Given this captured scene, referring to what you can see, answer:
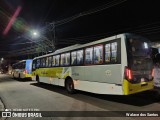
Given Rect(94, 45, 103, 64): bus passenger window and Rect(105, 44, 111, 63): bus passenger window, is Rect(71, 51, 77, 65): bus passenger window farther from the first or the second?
Rect(105, 44, 111, 63): bus passenger window

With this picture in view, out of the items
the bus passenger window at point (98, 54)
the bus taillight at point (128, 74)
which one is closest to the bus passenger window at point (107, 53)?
the bus passenger window at point (98, 54)

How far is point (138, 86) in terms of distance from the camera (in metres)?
7.12

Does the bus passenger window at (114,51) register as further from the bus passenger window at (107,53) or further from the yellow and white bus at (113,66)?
the bus passenger window at (107,53)

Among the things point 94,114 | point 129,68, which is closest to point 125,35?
point 129,68

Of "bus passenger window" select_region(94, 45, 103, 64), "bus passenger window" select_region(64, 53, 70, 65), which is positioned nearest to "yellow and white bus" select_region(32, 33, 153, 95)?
"bus passenger window" select_region(94, 45, 103, 64)

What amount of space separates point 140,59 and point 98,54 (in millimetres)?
2113

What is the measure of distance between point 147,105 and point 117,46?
2952 millimetres

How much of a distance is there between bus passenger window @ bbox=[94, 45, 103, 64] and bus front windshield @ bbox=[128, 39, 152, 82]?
1.68 metres

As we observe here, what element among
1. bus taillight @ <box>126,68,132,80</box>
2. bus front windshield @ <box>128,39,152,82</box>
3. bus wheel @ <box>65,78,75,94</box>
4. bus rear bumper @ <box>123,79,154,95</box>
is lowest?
bus wheel @ <box>65,78,75,94</box>

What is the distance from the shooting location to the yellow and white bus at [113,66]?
6918 millimetres

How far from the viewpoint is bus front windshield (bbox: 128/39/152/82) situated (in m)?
7.02

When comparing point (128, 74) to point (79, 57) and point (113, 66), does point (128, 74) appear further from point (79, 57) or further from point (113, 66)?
point (79, 57)

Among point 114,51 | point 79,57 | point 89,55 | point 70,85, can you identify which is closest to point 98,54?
point 89,55

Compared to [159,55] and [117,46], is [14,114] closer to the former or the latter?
[117,46]
